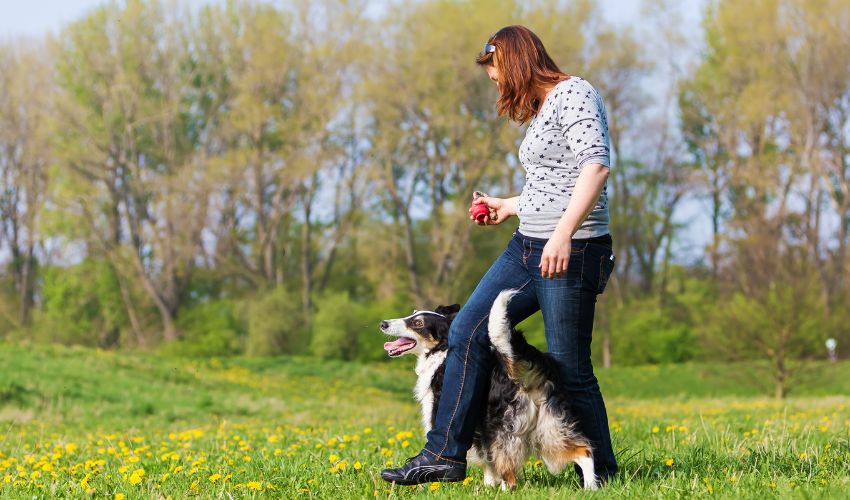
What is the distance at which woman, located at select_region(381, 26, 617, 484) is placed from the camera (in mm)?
4031

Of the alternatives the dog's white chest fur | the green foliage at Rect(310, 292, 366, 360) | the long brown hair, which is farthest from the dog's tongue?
the green foliage at Rect(310, 292, 366, 360)

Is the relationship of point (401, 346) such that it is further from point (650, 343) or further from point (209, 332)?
point (209, 332)

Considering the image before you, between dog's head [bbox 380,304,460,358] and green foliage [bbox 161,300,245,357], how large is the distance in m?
29.7

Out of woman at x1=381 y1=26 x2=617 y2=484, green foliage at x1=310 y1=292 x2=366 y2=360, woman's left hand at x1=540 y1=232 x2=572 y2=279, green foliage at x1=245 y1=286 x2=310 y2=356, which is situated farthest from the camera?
green foliage at x1=245 y1=286 x2=310 y2=356

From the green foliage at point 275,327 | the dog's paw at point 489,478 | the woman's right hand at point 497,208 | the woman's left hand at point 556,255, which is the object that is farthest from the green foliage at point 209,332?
the woman's left hand at point 556,255

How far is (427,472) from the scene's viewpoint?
4.13 meters

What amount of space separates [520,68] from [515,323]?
1176 millimetres

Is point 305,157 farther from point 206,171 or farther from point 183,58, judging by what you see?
point 183,58

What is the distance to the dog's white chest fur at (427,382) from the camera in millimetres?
4641

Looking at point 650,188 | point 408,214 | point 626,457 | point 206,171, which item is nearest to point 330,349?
point 408,214

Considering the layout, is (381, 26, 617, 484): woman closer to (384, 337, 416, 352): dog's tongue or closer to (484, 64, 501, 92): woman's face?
(484, 64, 501, 92): woman's face

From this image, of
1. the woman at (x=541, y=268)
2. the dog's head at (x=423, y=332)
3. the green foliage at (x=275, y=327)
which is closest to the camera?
the woman at (x=541, y=268)

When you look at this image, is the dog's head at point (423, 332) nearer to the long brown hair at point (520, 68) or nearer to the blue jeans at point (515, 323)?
the blue jeans at point (515, 323)

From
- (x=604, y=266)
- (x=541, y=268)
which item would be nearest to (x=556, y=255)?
(x=541, y=268)
